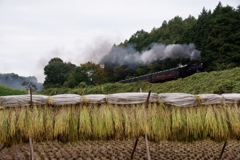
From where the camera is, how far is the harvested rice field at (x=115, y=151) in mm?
7348

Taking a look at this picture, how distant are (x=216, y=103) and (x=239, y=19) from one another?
27.8 m

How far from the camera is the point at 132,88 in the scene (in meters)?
29.1

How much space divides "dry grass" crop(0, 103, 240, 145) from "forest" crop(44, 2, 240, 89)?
74.1 feet

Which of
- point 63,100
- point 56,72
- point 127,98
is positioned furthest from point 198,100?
point 56,72

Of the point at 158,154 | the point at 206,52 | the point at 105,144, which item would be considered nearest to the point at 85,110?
the point at 158,154

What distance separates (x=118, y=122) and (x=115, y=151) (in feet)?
7.83

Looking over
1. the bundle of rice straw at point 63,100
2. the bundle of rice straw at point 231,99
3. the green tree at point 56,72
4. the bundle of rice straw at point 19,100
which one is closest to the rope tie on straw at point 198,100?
the bundle of rice straw at point 231,99

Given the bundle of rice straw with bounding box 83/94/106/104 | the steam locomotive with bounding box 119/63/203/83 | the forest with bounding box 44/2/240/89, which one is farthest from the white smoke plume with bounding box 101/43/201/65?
the bundle of rice straw with bounding box 83/94/106/104

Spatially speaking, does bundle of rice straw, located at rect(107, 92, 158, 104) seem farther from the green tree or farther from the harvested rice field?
the green tree

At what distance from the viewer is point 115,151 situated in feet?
26.5

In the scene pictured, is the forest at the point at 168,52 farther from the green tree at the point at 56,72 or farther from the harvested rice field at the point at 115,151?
the harvested rice field at the point at 115,151

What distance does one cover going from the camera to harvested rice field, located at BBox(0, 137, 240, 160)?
7.35 metres

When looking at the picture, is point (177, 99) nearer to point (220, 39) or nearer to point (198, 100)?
point (198, 100)

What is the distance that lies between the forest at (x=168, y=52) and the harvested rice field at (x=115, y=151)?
2035cm
